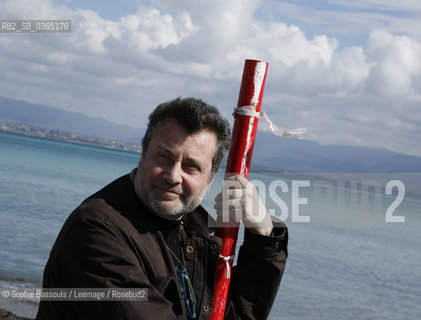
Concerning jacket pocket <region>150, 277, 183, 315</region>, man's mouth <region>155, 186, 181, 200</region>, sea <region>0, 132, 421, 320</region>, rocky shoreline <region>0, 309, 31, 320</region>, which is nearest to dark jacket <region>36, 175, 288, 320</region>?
jacket pocket <region>150, 277, 183, 315</region>

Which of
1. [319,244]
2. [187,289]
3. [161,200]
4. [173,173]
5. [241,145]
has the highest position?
[241,145]

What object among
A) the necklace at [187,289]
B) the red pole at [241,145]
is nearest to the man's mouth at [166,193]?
the necklace at [187,289]

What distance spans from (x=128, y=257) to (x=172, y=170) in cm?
54

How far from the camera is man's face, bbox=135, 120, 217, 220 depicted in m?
2.99


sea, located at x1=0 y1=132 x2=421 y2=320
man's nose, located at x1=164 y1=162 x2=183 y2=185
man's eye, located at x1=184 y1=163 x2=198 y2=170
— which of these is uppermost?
man's eye, located at x1=184 y1=163 x2=198 y2=170

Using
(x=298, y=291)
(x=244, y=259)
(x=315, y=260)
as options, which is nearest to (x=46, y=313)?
(x=244, y=259)

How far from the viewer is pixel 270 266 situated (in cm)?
342

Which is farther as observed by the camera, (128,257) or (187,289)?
(187,289)

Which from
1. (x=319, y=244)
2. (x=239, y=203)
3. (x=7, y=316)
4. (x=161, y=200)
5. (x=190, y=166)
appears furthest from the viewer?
(x=319, y=244)

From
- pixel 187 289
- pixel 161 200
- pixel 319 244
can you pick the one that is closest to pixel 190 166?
pixel 161 200

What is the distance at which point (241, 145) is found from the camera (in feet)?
10.6

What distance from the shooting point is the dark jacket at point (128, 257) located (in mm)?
2555

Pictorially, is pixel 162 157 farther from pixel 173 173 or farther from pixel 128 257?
pixel 128 257

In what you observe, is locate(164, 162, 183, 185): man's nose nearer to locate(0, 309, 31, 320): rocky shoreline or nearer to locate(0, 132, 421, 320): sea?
locate(0, 132, 421, 320): sea
